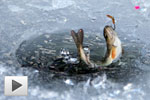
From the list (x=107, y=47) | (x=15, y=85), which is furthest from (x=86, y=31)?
(x=15, y=85)

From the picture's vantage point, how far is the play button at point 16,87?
2039 millimetres

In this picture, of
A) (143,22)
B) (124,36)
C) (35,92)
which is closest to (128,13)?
(143,22)

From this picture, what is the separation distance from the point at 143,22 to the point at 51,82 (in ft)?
4.55

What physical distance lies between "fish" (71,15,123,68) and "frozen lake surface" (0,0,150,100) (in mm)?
104

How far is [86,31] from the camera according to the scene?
2867 millimetres

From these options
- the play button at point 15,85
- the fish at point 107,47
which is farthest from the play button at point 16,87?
the fish at point 107,47

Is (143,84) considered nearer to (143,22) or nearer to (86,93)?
(86,93)

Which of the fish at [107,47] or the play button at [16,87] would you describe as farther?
the fish at [107,47]

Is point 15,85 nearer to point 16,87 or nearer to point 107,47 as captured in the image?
point 16,87

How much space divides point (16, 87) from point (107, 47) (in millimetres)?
794

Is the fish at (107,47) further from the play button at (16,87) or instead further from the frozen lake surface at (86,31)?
the play button at (16,87)

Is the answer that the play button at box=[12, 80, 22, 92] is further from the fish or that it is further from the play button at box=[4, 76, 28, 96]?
the fish

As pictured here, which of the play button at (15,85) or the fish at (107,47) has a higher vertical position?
the fish at (107,47)

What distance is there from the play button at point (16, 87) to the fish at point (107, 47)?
1.68ft
